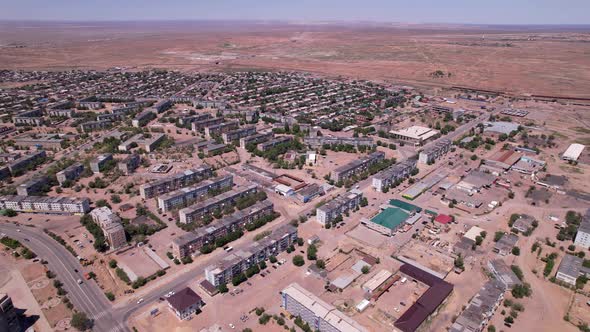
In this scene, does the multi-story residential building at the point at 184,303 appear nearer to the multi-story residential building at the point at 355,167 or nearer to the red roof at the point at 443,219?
the multi-story residential building at the point at 355,167

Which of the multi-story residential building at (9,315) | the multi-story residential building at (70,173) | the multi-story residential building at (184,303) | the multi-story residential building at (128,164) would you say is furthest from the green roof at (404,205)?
the multi-story residential building at (70,173)

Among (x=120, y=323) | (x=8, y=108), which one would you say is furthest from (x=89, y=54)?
(x=120, y=323)

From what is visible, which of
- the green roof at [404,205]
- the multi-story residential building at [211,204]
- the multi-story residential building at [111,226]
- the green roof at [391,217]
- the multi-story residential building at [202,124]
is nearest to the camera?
the multi-story residential building at [111,226]

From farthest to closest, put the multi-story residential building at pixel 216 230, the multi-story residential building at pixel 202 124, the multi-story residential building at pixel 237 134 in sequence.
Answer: the multi-story residential building at pixel 202 124, the multi-story residential building at pixel 237 134, the multi-story residential building at pixel 216 230

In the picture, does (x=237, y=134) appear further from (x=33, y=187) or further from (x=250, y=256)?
(x=250, y=256)

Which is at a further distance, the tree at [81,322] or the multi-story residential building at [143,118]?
the multi-story residential building at [143,118]

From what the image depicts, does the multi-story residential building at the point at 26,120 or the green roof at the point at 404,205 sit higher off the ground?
the multi-story residential building at the point at 26,120

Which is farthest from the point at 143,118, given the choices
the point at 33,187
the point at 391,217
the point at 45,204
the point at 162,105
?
the point at 391,217
